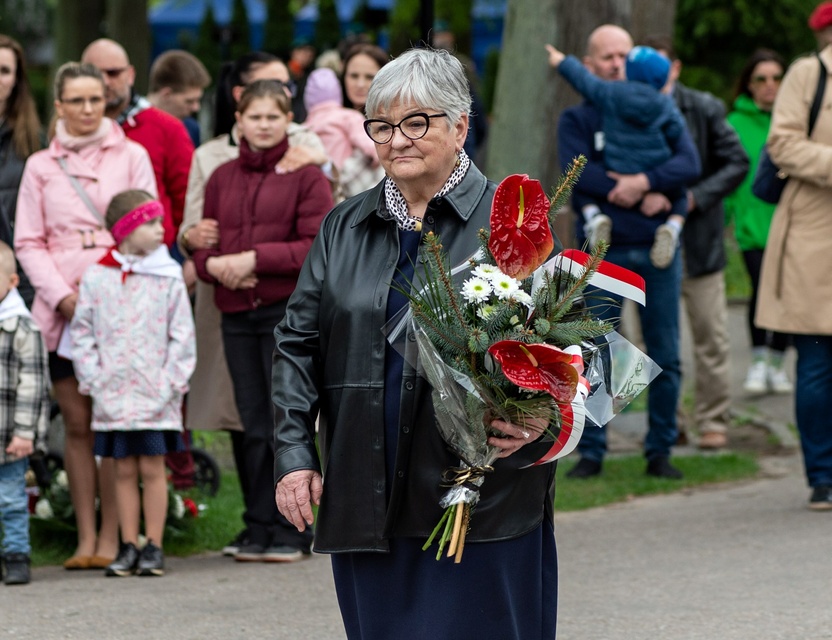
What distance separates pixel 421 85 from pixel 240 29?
27.8 m

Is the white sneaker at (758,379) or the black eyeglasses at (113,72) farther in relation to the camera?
the white sneaker at (758,379)

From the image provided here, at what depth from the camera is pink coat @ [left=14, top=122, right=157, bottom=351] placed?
22.1ft

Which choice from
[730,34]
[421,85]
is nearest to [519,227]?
[421,85]

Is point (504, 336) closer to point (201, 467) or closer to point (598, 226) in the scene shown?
point (598, 226)

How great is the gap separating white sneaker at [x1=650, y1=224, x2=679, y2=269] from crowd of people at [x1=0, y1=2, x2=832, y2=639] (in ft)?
0.04

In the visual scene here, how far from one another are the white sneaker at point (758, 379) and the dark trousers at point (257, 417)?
18.2ft

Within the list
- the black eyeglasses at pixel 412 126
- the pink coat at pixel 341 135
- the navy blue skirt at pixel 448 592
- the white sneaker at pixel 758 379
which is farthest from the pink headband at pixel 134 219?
the white sneaker at pixel 758 379

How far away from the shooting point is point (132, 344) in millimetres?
6469

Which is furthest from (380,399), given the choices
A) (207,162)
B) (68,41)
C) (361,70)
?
(68,41)

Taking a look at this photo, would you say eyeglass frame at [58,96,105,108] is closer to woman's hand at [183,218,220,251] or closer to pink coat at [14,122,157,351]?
pink coat at [14,122,157,351]

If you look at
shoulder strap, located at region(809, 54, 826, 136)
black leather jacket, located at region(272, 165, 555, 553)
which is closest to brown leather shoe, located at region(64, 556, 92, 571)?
black leather jacket, located at region(272, 165, 555, 553)

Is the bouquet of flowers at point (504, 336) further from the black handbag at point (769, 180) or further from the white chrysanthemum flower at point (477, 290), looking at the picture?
the black handbag at point (769, 180)

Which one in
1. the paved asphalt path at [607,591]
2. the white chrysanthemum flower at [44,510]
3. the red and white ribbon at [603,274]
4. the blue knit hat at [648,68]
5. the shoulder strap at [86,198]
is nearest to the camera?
the red and white ribbon at [603,274]

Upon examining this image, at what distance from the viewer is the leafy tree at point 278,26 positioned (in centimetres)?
3102
